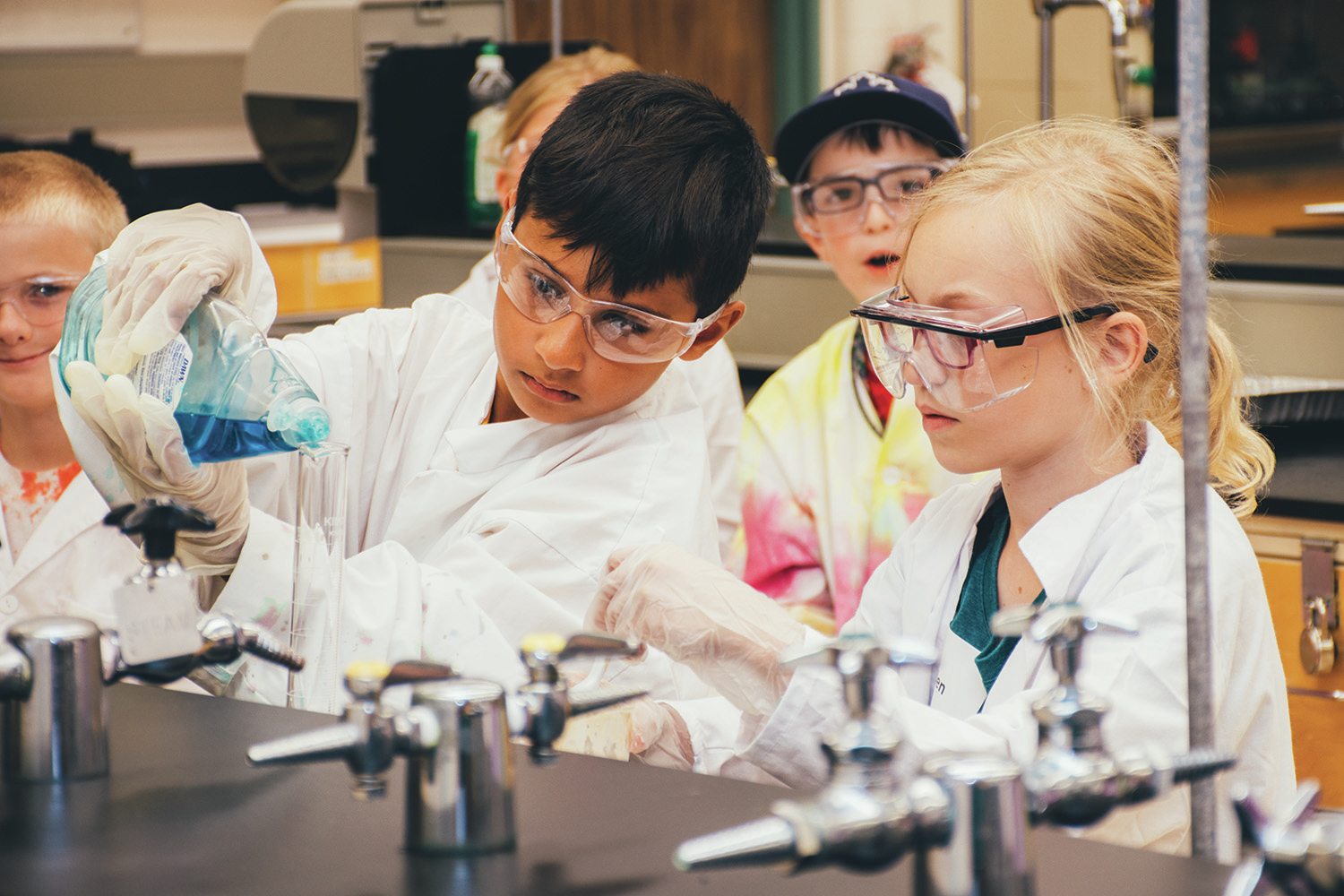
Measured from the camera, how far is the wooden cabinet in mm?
1956

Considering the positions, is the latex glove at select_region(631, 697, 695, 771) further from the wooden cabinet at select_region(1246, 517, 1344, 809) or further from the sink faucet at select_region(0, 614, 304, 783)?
the wooden cabinet at select_region(1246, 517, 1344, 809)

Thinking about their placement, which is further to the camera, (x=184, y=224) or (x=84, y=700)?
(x=184, y=224)

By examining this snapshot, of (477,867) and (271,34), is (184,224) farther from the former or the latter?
(271,34)

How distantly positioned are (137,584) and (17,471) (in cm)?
102

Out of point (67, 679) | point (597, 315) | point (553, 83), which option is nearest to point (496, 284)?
point (553, 83)

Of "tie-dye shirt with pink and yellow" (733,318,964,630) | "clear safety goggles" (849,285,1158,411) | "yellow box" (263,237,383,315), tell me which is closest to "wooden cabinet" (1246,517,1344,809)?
"tie-dye shirt with pink and yellow" (733,318,964,630)

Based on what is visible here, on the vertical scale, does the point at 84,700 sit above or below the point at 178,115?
below

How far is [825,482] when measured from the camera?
7.16ft

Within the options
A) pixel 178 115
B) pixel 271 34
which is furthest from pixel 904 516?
pixel 178 115

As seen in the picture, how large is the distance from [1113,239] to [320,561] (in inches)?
29.7

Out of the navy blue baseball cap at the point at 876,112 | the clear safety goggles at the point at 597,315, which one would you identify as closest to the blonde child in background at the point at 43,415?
the clear safety goggles at the point at 597,315

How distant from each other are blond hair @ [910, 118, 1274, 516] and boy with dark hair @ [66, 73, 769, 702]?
259mm

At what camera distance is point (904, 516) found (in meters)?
2.08

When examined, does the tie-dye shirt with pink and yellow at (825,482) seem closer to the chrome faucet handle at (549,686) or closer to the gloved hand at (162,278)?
the gloved hand at (162,278)
